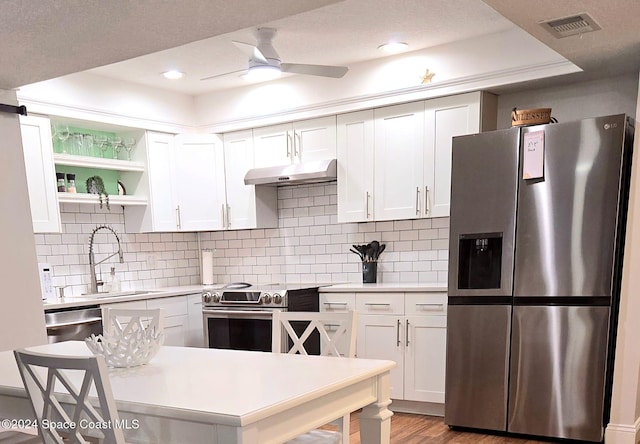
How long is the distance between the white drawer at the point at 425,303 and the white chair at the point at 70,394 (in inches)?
97.4

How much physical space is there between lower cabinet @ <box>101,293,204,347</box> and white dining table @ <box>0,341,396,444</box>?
2.05 m

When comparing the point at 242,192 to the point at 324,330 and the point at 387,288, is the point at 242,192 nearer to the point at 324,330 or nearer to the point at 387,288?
the point at 387,288

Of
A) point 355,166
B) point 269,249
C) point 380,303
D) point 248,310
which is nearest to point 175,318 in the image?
point 248,310

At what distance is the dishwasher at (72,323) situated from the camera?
139 inches

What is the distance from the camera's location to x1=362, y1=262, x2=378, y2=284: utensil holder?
14.1 feet

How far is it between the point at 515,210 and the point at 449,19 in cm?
121

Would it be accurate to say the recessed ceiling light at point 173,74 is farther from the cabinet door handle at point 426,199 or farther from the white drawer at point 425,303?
the white drawer at point 425,303

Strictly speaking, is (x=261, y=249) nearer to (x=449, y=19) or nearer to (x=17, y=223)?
(x=17, y=223)

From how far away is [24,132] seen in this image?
3.70 m

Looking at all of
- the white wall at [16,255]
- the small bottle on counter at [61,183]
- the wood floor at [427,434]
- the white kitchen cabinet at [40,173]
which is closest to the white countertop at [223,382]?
the white wall at [16,255]

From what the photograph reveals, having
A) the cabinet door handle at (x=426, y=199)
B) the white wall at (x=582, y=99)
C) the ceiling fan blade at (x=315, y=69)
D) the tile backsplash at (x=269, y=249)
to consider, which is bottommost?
the tile backsplash at (x=269, y=249)

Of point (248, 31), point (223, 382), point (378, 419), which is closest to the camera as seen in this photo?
point (223, 382)

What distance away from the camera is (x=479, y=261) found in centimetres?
336

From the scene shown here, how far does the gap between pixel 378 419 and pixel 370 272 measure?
8.15 ft
